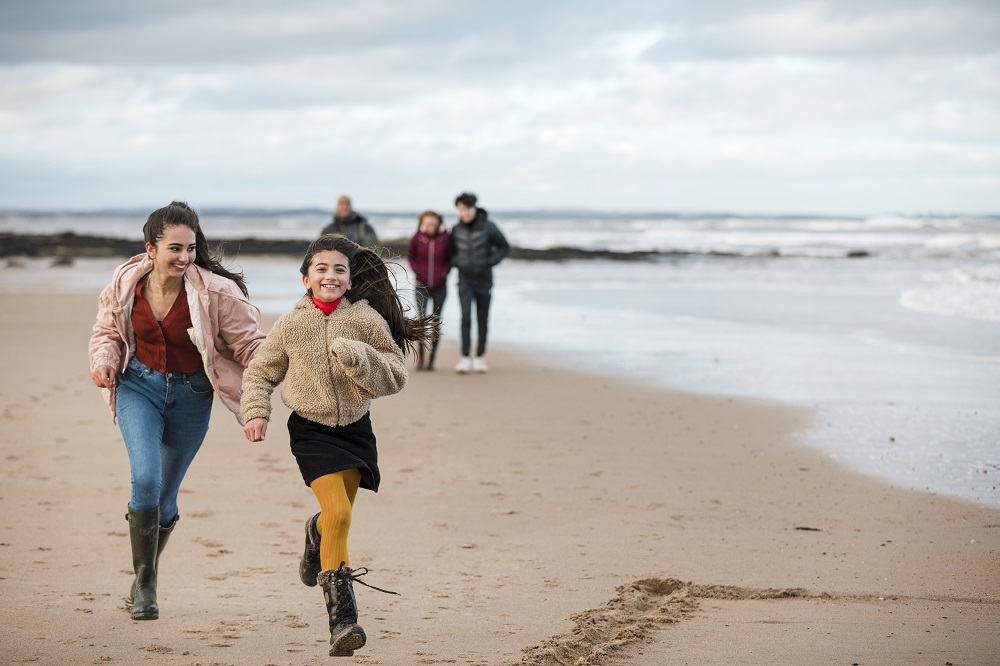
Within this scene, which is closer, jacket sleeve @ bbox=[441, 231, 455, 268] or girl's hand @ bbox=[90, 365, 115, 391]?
girl's hand @ bbox=[90, 365, 115, 391]

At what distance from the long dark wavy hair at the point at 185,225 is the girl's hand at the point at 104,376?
1.79ft

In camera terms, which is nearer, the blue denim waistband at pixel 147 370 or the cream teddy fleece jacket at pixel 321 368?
the cream teddy fleece jacket at pixel 321 368

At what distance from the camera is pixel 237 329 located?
471 centimetres

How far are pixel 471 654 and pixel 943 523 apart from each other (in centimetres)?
322

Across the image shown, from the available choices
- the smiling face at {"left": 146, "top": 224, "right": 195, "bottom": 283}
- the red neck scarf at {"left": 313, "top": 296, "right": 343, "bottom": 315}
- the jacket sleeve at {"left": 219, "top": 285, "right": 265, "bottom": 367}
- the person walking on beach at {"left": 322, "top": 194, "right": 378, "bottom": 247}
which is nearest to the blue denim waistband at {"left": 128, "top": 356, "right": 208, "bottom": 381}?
the jacket sleeve at {"left": 219, "top": 285, "right": 265, "bottom": 367}

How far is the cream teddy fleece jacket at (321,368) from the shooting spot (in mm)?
4238

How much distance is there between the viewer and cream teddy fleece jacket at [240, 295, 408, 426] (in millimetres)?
4238

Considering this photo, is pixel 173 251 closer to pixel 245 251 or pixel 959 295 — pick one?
pixel 959 295

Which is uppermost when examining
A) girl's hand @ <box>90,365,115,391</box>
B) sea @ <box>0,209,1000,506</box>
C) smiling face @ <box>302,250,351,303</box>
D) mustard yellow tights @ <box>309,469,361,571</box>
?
smiling face @ <box>302,250,351,303</box>

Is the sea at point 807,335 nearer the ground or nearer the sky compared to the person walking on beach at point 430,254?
nearer the ground

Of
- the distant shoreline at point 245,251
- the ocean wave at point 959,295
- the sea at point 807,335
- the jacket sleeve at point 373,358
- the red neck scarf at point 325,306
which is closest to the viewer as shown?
the jacket sleeve at point 373,358

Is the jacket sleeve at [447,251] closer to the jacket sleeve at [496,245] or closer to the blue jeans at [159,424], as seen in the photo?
the jacket sleeve at [496,245]

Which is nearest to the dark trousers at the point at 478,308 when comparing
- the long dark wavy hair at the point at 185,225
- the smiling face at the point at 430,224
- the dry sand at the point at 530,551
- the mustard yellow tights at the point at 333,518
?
the smiling face at the point at 430,224

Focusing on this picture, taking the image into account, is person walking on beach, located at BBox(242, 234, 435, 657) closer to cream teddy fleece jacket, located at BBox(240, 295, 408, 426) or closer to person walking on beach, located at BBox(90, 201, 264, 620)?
cream teddy fleece jacket, located at BBox(240, 295, 408, 426)
